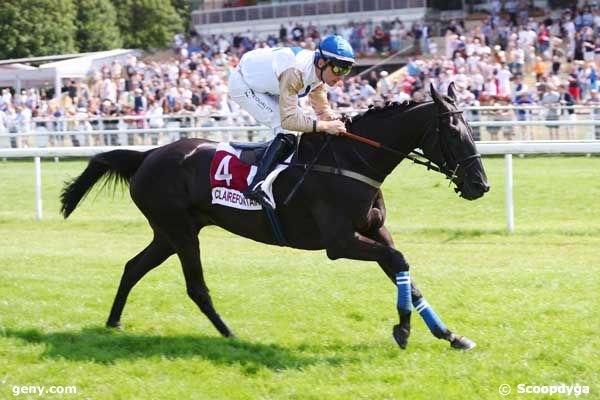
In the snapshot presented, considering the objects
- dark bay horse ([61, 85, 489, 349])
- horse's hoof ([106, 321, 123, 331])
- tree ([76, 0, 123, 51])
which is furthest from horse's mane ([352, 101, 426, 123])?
tree ([76, 0, 123, 51])

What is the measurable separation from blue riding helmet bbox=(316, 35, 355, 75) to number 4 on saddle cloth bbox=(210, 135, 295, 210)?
0.71 metres

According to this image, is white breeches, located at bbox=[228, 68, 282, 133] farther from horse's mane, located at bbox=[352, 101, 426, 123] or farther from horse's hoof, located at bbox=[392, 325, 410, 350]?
horse's hoof, located at bbox=[392, 325, 410, 350]

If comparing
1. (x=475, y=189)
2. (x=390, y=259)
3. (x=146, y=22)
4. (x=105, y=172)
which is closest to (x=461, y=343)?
(x=390, y=259)

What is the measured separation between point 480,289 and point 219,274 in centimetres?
242

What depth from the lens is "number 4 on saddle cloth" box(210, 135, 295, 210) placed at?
6.36 metres

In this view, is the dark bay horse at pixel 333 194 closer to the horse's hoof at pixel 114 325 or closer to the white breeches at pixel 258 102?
the horse's hoof at pixel 114 325

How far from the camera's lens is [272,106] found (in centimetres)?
643

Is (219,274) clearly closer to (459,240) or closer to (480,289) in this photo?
(480,289)

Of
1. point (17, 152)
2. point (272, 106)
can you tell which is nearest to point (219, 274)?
point (272, 106)

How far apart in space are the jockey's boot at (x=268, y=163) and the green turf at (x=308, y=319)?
0.96 meters

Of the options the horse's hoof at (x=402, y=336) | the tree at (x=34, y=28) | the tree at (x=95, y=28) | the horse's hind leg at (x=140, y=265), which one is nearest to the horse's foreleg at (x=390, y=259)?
the horse's hoof at (x=402, y=336)

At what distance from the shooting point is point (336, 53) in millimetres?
5934

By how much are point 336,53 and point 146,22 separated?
44021 millimetres

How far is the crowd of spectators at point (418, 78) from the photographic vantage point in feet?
60.5
